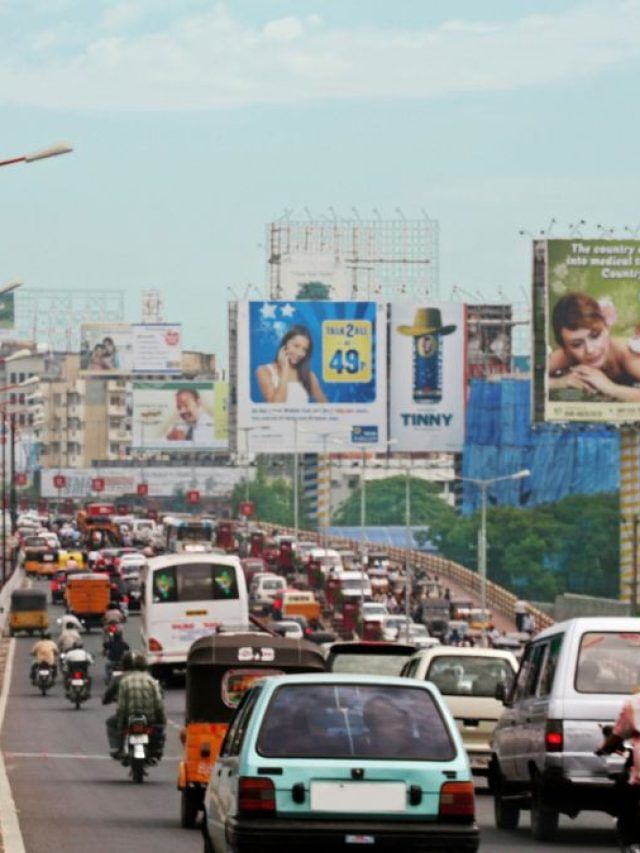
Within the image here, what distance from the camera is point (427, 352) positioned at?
430 ft

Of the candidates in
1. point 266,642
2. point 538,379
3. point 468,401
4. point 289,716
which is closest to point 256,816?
point 289,716

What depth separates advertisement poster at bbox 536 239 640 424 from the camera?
10131cm

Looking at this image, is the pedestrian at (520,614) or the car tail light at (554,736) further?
the pedestrian at (520,614)

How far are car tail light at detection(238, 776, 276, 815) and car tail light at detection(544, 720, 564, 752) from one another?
16.1ft

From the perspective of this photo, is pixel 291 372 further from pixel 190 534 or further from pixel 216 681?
pixel 216 681

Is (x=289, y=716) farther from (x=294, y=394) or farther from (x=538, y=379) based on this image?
(x=294, y=394)

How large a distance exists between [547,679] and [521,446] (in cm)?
12638

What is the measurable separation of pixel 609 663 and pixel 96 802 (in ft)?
24.4

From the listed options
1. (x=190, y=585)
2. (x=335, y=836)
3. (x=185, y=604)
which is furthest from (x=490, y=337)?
(x=335, y=836)

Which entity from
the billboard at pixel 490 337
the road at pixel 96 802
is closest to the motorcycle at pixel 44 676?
the road at pixel 96 802

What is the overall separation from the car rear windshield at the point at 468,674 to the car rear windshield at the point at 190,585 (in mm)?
26993

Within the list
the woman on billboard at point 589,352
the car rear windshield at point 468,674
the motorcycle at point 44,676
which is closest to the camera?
the car rear windshield at point 468,674

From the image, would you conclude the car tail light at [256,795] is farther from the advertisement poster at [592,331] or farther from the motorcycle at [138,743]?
the advertisement poster at [592,331]

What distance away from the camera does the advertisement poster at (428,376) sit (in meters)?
130
